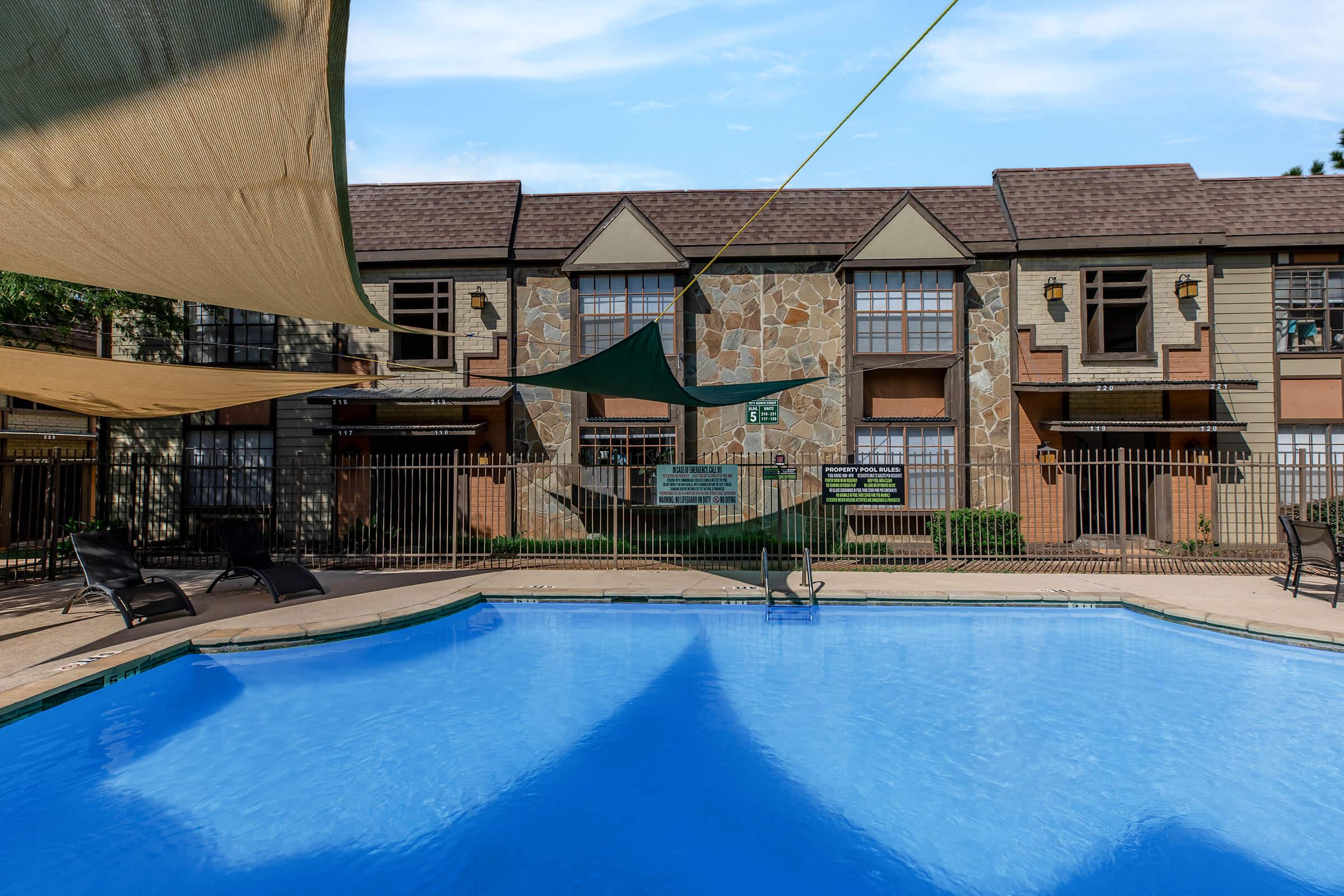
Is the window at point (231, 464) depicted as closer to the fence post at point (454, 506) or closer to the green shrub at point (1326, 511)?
the fence post at point (454, 506)

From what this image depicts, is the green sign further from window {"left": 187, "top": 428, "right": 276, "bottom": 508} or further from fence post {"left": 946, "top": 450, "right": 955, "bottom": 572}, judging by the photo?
window {"left": 187, "top": 428, "right": 276, "bottom": 508}

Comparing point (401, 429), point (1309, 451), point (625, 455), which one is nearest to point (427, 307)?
point (401, 429)

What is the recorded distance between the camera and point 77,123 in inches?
136

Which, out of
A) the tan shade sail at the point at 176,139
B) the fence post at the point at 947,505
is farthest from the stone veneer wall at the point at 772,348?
the tan shade sail at the point at 176,139

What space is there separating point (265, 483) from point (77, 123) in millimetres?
12430

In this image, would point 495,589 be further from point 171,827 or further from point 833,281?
point 833,281

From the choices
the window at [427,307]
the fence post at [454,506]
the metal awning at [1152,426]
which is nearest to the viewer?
the fence post at [454,506]

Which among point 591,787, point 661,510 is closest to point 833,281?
point 661,510

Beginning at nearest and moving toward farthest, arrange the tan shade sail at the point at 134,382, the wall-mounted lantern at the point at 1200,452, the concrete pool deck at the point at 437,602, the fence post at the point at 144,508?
the concrete pool deck at the point at 437,602 → the tan shade sail at the point at 134,382 → the fence post at the point at 144,508 → the wall-mounted lantern at the point at 1200,452

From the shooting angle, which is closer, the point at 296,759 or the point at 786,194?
the point at 296,759

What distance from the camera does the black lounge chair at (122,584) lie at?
24.1 ft

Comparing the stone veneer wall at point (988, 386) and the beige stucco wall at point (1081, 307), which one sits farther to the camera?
the stone veneer wall at point (988, 386)

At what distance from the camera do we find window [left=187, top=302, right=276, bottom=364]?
14.6 meters

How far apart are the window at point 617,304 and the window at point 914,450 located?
4525mm
